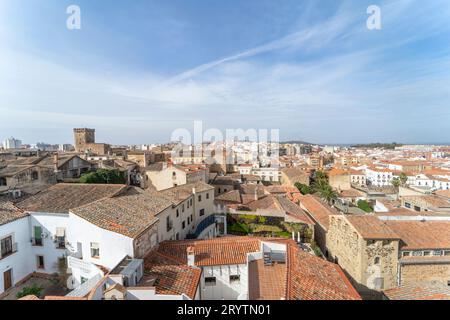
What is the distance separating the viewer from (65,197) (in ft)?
29.3

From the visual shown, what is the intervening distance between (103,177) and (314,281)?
1723cm

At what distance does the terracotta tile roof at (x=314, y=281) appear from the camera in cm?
514

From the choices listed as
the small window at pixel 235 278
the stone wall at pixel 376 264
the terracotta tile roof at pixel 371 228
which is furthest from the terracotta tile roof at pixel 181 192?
the stone wall at pixel 376 264

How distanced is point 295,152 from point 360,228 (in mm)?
72591

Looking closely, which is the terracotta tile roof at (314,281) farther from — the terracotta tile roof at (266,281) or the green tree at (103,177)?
the green tree at (103,177)

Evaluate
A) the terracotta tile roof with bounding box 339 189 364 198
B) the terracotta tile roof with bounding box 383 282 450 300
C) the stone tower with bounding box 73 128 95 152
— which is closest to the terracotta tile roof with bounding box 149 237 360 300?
the terracotta tile roof with bounding box 383 282 450 300

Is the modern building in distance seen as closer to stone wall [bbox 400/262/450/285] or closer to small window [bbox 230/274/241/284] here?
small window [bbox 230/274/241/284]

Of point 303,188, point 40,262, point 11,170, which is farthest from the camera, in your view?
point 303,188

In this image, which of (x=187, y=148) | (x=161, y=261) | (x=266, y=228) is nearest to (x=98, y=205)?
(x=161, y=261)

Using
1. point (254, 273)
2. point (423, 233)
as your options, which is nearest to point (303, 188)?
point (423, 233)

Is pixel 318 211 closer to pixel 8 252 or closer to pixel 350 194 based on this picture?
pixel 350 194

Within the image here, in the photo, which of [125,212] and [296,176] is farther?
[296,176]

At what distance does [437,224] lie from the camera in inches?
404
